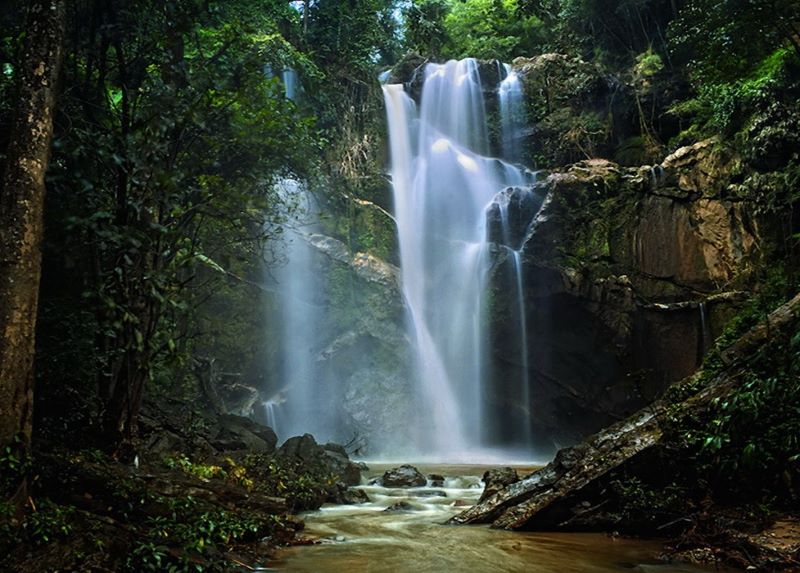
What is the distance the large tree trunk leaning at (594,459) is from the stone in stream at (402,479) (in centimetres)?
318

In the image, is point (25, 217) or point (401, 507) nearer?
point (25, 217)

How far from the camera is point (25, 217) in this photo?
4152 mm

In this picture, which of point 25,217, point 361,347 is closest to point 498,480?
point 25,217

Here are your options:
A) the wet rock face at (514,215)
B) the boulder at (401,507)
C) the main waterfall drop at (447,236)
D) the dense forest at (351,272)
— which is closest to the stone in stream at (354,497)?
the dense forest at (351,272)

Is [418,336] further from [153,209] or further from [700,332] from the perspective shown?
[153,209]

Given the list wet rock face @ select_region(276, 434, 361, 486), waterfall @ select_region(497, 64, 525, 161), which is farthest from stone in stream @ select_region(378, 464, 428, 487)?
waterfall @ select_region(497, 64, 525, 161)

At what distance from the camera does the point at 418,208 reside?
19469 millimetres

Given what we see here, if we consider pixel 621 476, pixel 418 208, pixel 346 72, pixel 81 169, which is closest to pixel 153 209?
pixel 81 169

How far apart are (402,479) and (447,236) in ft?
33.4

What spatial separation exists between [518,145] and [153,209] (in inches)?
663

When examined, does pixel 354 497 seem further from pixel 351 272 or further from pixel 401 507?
pixel 351 272

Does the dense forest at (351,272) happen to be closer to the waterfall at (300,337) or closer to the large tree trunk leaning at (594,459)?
the large tree trunk leaning at (594,459)

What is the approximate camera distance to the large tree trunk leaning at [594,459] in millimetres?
6141

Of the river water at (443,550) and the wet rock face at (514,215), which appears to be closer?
the river water at (443,550)
